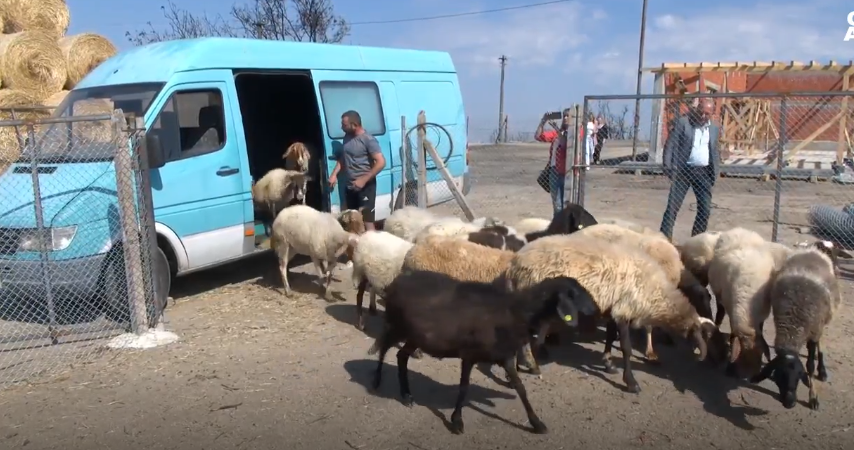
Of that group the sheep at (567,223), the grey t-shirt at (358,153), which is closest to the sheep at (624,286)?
the sheep at (567,223)

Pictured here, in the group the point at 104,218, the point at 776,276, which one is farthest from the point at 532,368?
the point at 104,218

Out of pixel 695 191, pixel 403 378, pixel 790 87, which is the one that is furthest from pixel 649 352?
pixel 790 87

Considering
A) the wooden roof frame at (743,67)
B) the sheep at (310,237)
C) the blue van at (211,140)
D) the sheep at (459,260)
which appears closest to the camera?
the sheep at (459,260)

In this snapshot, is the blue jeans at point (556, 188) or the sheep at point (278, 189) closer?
the sheep at point (278, 189)

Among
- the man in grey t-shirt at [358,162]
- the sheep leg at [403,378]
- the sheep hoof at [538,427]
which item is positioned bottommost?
the sheep hoof at [538,427]

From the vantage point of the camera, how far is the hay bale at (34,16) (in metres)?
13.8

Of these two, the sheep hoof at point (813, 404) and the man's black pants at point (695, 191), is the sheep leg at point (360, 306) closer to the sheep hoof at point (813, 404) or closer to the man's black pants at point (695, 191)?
the sheep hoof at point (813, 404)

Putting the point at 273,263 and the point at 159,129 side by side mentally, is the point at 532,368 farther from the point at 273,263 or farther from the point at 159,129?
the point at 273,263

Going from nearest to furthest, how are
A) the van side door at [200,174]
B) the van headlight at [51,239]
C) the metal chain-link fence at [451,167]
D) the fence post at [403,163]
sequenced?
the van headlight at [51,239]
the van side door at [200,174]
the metal chain-link fence at [451,167]
the fence post at [403,163]

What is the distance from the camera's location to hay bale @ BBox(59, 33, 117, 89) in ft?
42.7

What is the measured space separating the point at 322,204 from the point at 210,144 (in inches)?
86.6

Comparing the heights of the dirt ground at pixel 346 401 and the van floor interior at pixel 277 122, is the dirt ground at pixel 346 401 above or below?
below

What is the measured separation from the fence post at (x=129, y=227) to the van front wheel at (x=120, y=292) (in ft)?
0.42

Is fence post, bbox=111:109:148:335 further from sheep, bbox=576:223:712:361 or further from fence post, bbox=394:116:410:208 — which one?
fence post, bbox=394:116:410:208
